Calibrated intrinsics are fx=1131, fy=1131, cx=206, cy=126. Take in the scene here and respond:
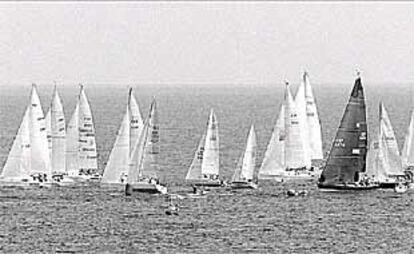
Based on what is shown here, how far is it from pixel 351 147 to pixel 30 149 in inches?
1230

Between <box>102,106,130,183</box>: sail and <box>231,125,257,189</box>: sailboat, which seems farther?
<box>231,125,257,189</box>: sailboat

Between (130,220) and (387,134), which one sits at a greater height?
(387,134)

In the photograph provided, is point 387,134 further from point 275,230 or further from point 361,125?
point 275,230

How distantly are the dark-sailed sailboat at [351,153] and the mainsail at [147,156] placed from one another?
17.5m

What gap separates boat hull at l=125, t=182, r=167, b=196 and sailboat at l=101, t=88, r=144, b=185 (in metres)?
4.58

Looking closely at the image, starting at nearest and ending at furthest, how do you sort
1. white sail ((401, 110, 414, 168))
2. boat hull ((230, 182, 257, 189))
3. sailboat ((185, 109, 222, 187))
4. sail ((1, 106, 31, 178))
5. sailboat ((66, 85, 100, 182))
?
boat hull ((230, 182, 257, 189)), sail ((1, 106, 31, 178)), sailboat ((185, 109, 222, 187)), sailboat ((66, 85, 100, 182)), white sail ((401, 110, 414, 168))

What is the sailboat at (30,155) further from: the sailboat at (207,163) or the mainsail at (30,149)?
the sailboat at (207,163)

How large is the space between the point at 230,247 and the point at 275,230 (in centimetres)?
843

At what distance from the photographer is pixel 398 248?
78562 mm

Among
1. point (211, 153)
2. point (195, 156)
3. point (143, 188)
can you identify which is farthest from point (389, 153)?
point (143, 188)

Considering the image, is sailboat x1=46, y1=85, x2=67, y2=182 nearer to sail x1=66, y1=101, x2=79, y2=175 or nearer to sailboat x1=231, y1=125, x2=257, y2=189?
sail x1=66, y1=101, x2=79, y2=175

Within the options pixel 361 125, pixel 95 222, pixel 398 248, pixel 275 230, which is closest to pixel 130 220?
pixel 95 222

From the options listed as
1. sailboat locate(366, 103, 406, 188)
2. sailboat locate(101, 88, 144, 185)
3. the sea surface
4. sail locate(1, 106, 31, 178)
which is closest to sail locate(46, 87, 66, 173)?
sail locate(1, 106, 31, 178)

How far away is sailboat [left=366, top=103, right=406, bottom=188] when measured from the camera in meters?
110
